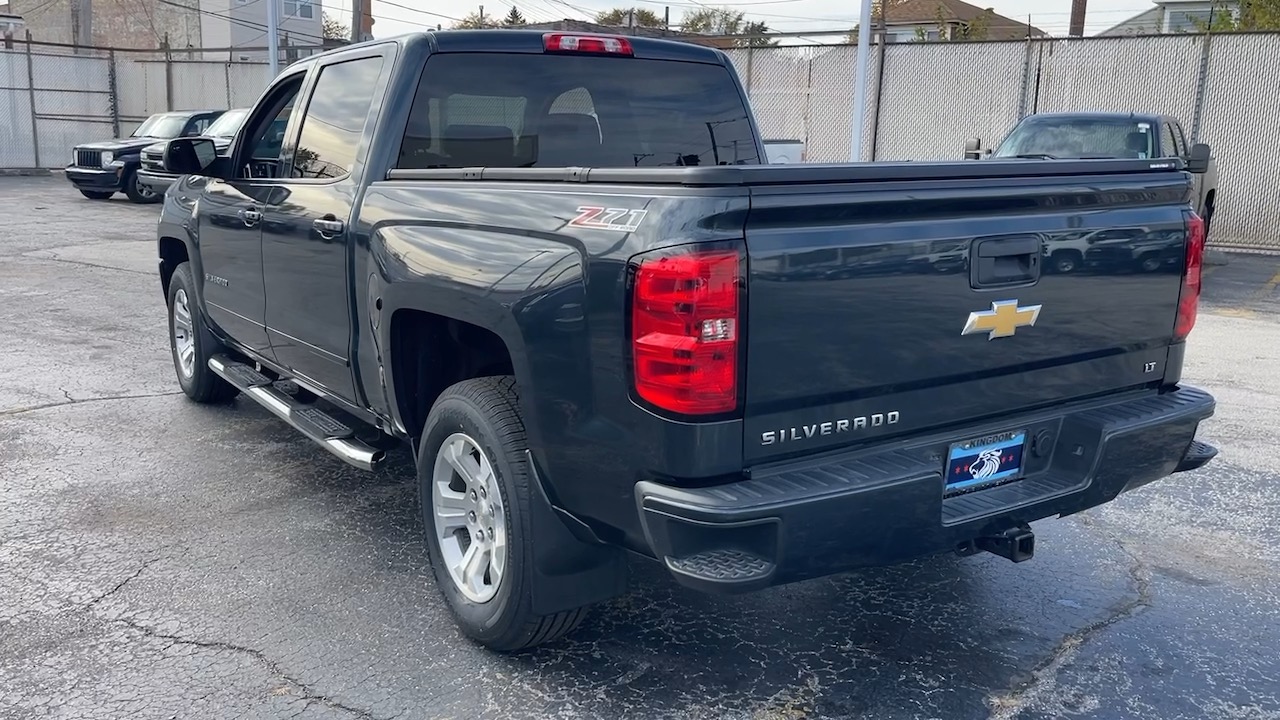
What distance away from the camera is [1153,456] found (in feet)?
11.8

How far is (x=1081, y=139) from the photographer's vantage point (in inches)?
475

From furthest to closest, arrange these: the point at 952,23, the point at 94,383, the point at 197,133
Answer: the point at 952,23 → the point at 197,133 → the point at 94,383

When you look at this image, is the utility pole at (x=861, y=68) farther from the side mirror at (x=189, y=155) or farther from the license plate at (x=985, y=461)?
the license plate at (x=985, y=461)

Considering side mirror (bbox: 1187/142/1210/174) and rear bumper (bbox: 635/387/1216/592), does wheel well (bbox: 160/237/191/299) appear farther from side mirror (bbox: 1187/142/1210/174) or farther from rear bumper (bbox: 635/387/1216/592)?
side mirror (bbox: 1187/142/1210/174)

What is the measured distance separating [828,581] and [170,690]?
235 cm

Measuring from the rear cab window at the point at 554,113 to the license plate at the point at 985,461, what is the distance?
204 centimetres

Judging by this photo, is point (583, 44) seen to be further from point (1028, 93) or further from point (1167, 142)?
point (1028, 93)

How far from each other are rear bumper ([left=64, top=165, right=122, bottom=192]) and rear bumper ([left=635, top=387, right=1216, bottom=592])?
20.1m

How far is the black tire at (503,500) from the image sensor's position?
3264 mm

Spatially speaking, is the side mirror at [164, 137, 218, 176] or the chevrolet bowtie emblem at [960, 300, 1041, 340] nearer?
the chevrolet bowtie emblem at [960, 300, 1041, 340]

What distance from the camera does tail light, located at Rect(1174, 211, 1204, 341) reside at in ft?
12.1

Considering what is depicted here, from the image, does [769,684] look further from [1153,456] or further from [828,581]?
[1153,456]

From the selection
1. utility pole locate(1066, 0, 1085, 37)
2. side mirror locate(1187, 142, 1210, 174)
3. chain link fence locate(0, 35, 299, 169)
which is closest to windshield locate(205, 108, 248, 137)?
chain link fence locate(0, 35, 299, 169)

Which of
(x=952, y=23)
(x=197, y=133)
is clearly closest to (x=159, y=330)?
(x=197, y=133)
